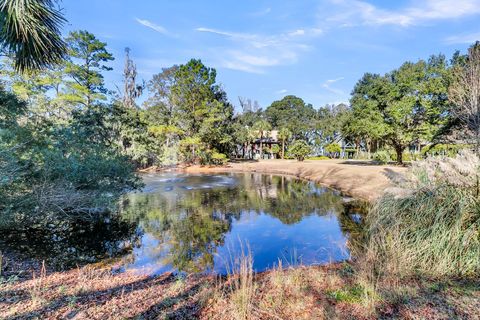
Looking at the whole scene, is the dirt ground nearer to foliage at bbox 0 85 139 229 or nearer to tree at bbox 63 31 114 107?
foliage at bbox 0 85 139 229

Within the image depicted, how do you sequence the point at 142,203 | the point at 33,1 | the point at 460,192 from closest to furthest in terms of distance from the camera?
the point at 33,1, the point at 460,192, the point at 142,203

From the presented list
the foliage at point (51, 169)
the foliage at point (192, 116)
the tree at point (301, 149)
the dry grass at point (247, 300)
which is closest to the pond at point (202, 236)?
the foliage at point (51, 169)

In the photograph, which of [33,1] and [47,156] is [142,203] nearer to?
[47,156]

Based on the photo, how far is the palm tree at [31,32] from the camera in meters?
4.40

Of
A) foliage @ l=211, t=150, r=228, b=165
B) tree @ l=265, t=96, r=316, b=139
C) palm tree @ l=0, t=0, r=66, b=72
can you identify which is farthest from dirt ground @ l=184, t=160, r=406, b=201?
tree @ l=265, t=96, r=316, b=139

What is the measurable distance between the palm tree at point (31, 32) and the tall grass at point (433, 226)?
22.0 ft

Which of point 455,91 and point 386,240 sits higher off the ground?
point 455,91

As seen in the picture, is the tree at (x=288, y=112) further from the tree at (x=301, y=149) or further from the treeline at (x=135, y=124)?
the tree at (x=301, y=149)

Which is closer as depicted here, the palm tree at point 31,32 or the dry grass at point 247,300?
the dry grass at point 247,300

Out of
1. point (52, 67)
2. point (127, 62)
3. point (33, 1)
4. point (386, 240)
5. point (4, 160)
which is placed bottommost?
point (386, 240)

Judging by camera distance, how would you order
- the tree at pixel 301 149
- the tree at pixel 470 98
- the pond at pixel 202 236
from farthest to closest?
the tree at pixel 301 149, the tree at pixel 470 98, the pond at pixel 202 236

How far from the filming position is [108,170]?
8688mm

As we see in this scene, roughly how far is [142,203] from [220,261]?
784 centimetres

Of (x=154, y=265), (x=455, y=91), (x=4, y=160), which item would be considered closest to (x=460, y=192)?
(x=154, y=265)
